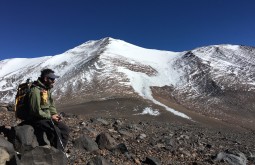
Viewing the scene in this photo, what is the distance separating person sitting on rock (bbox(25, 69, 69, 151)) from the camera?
35.1ft

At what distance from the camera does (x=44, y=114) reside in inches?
430

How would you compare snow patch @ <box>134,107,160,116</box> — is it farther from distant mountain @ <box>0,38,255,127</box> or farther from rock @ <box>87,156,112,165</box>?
rock @ <box>87,156,112,165</box>

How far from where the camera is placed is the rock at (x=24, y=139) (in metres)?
10.9

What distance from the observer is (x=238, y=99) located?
9950cm

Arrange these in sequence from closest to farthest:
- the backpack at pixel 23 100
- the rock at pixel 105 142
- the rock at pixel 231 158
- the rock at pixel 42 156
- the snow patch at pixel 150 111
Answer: the rock at pixel 42 156
the backpack at pixel 23 100
the rock at pixel 105 142
the rock at pixel 231 158
the snow patch at pixel 150 111

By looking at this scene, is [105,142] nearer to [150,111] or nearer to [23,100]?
[23,100]

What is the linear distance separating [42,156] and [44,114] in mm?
1439

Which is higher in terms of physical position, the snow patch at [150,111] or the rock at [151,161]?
the rock at [151,161]

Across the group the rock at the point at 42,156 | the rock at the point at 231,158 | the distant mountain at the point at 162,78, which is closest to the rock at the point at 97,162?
the rock at the point at 42,156

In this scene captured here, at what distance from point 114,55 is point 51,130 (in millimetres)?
129532

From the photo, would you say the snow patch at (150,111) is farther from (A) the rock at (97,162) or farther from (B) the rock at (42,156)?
(B) the rock at (42,156)

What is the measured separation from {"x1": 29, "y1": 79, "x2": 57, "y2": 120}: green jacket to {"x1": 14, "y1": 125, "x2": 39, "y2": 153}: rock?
1.37 ft

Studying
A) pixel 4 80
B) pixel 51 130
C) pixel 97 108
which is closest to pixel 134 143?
pixel 51 130

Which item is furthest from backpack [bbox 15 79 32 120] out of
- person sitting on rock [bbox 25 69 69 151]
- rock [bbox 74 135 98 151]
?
rock [bbox 74 135 98 151]
